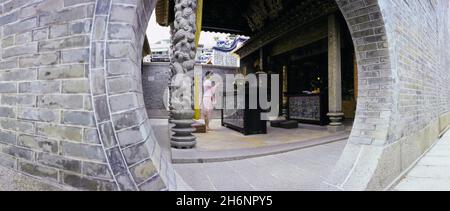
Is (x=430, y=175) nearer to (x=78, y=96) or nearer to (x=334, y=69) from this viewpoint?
(x=334, y=69)

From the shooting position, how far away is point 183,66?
382 cm

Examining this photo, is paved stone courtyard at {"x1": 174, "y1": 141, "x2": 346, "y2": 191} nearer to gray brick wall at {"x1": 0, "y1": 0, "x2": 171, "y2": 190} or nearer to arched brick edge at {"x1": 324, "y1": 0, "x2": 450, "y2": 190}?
arched brick edge at {"x1": 324, "y1": 0, "x2": 450, "y2": 190}

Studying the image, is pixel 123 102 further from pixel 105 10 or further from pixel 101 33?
pixel 105 10

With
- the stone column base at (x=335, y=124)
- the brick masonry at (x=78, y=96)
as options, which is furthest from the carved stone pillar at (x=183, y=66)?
the stone column base at (x=335, y=124)

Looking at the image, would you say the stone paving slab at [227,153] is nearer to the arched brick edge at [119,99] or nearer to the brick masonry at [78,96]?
the brick masonry at [78,96]

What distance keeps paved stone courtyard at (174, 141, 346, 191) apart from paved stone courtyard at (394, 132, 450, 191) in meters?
0.89

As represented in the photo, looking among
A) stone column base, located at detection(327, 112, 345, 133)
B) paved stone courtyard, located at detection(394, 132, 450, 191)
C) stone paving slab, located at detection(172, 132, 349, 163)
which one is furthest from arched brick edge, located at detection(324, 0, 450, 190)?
stone column base, located at detection(327, 112, 345, 133)

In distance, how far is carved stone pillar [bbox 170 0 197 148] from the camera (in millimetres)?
3770

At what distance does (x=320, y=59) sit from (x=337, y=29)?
407 cm

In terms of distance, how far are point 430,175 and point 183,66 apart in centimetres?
384

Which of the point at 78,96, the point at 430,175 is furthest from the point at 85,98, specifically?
the point at 430,175

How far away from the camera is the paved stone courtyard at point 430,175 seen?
301 cm

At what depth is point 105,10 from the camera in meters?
1.28

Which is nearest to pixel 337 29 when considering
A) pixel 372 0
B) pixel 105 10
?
pixel 372 0
